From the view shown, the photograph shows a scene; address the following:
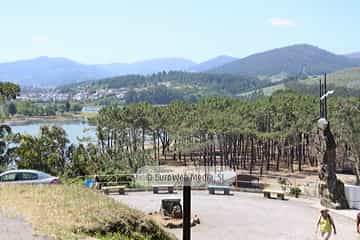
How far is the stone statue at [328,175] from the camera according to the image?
2067cm

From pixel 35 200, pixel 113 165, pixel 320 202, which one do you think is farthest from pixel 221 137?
pixel 35 200

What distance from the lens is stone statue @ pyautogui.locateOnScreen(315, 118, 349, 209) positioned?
67.8 ft

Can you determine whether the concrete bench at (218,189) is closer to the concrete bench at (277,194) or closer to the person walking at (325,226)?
the concrete bench at (277,194)

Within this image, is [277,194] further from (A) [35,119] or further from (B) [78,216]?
(A) [35,119]

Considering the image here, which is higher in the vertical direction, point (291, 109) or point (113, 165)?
point (291, 109)

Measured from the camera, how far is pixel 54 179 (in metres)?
17.9

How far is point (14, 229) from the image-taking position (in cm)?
911

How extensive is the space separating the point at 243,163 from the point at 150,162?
15.9 metres

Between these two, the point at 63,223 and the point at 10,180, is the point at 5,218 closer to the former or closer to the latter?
the point at 63,223

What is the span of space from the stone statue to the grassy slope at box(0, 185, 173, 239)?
12.0 metres

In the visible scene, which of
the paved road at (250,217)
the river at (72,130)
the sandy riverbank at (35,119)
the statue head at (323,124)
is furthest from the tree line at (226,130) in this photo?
the sandy riverbank at (35,119)

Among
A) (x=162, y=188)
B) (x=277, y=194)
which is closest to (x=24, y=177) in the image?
(x=162, y=188)

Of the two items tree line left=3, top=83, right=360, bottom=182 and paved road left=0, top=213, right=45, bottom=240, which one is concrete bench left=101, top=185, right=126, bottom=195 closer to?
tree line left=3, top=83, right=360, bottom=182

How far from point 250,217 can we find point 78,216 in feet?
34.3
